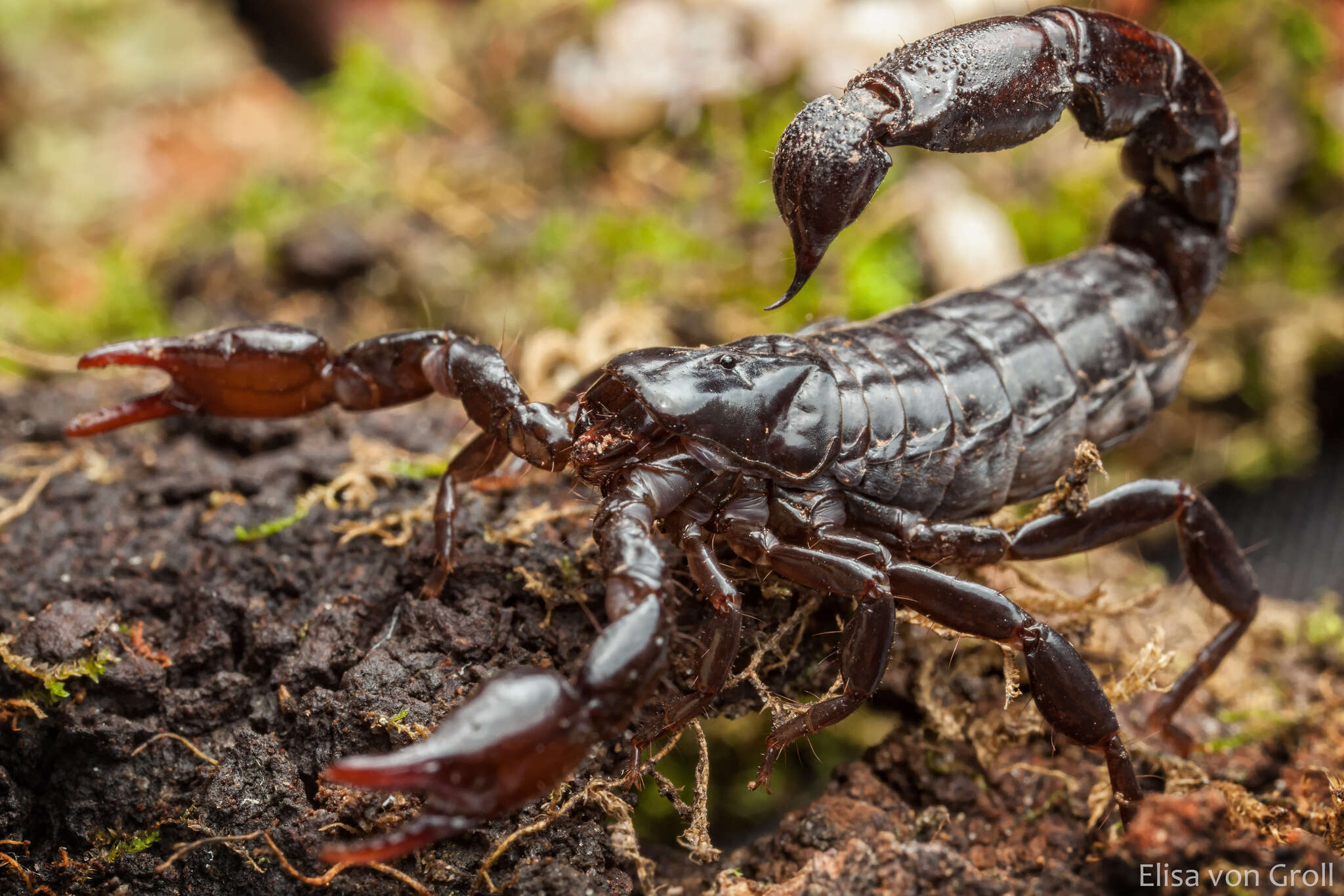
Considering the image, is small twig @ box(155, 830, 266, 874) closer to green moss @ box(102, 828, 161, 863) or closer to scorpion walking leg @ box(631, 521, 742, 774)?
green moss @ box(102, 828, 161, 863)

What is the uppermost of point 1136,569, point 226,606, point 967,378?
point 967,378

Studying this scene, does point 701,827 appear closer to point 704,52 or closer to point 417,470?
point 417,470

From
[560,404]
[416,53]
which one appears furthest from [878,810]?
[416,53]

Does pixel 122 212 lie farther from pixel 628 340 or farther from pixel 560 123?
pixel 628 340

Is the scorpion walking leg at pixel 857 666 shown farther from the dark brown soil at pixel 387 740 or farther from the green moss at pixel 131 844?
the green moss at pixel 131 844

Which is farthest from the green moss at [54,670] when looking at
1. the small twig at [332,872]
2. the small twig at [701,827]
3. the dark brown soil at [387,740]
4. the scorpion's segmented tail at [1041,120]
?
the scorpion's segmented tail at [1041,120]

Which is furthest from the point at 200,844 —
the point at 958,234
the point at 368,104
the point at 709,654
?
the point at 368,104
